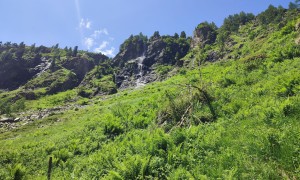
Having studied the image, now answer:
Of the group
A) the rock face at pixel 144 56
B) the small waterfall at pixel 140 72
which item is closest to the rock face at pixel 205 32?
the rock face at pixel 144 56

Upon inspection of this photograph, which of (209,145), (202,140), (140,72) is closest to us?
(209,145)

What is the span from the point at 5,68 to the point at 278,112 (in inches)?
7352

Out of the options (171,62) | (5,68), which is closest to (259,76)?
(171,62)

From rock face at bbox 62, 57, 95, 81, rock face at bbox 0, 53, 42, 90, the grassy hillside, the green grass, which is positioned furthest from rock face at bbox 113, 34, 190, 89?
the green grass

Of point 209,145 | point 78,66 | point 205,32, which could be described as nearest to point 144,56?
point 205,32

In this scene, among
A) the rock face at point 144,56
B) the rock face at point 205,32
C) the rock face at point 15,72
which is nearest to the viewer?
the rock face at point 205,32

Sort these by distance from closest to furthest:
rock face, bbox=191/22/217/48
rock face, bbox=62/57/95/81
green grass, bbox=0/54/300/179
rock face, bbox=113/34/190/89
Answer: green grass, bbox=0/54/300/179
rock face, bbox=191/22/217/48
rock face, bbox=113/34/190/89
rock face, bbox=62/57/95/81

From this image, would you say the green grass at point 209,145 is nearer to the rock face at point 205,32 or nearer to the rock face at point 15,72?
the rock face at point 205,32

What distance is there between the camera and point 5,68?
561 ft

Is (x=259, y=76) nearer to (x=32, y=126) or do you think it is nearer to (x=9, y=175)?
(x=9, y=175)

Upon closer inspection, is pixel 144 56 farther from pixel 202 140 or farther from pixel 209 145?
pixel 209 145

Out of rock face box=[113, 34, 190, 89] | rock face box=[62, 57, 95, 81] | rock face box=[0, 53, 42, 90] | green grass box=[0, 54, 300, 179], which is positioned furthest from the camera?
rock face box=[62, 57, 95, 81]

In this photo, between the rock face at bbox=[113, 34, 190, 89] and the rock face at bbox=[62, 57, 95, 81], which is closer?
the rock face at bbox=[113, 34, 190, 89]

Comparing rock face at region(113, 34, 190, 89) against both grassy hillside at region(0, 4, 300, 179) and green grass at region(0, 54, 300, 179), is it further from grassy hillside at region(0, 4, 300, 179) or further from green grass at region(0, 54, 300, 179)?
green grass at region(0, 54, 300, 179)
